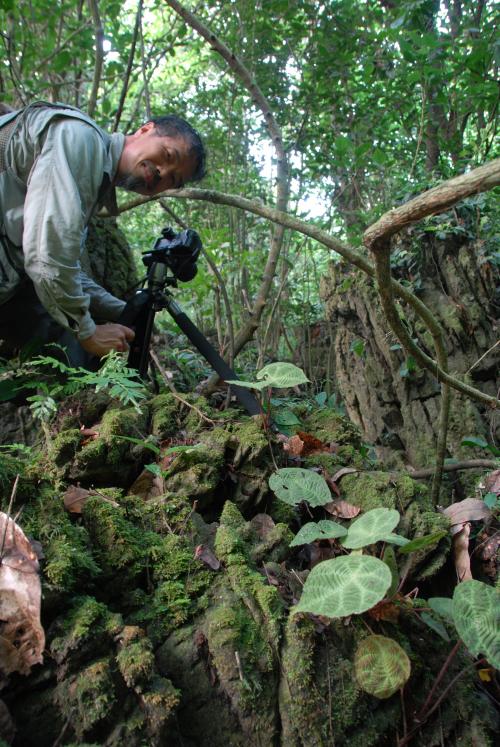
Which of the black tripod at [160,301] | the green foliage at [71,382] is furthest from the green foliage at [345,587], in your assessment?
the black tripod at [160,301]

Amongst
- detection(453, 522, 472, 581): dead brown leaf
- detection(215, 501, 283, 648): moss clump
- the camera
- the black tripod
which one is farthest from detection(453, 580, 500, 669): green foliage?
the camera

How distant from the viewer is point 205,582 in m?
1.52

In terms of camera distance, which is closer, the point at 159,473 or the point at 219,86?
the point at 159,473

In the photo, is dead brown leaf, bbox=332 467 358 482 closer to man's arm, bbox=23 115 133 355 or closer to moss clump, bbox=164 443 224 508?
moss clump, bbox=164 443 224 508

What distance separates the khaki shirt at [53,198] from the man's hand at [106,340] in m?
0.05

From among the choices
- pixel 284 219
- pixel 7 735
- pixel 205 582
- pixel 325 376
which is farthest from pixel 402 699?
pixel 325 376

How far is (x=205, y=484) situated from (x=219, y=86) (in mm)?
5359

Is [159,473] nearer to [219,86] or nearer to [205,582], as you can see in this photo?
[205,582]

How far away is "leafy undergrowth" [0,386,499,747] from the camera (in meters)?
1.19

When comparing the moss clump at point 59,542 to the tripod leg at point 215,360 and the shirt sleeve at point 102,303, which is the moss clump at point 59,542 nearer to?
the tripod leg at point 215,360

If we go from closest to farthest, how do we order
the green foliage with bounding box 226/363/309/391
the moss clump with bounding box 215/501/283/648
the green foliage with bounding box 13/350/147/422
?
the moss clump with bounding box 215/501/283/648
the green foliage with bounding box 13/350/147/422
the green foliage with bounding box 226/363/309/391

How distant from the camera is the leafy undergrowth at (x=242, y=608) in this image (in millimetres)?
1188

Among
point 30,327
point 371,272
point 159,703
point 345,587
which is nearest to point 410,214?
point 371,272

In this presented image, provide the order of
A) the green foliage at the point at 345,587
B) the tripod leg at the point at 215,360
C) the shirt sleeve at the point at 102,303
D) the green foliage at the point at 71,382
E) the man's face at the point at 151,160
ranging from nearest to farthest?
the green foliage at the point at 345,587
the green foliage at the point at 71,382
the tripod leg at the point at 215,360
the man's face at the point at 151,160
the shirt sleeve at the point at 102,303
